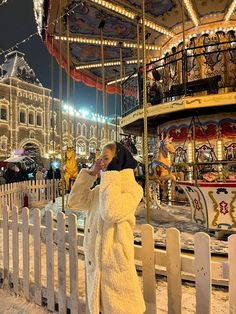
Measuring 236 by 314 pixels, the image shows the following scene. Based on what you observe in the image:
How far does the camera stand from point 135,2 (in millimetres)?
7824

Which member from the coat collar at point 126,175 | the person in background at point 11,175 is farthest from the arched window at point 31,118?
the coat collar at point 126,175

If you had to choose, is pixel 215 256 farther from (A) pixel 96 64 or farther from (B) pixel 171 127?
(A) pixel 96 64

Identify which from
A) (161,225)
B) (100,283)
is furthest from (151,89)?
(100,283)

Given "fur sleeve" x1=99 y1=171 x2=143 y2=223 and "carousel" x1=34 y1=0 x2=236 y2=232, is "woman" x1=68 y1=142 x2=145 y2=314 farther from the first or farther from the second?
"carousel" x1=34 y1=0 x2=236 y2=232

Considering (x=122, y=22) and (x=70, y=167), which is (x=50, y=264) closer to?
(x=70, y=167)

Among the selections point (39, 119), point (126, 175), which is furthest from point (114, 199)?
point (39, 119)

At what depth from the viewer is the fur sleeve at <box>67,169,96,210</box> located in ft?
8.66

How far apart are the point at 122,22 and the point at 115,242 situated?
332 inches

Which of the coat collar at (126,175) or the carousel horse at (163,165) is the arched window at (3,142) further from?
the coat collar at (126,175)

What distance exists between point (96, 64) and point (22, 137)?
32092mm

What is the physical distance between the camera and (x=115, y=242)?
86.2 inches

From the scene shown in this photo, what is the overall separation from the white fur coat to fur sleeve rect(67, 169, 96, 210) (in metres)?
0.40

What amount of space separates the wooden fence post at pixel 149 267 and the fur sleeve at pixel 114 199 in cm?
34

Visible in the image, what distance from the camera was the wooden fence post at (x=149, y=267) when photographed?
240cm
